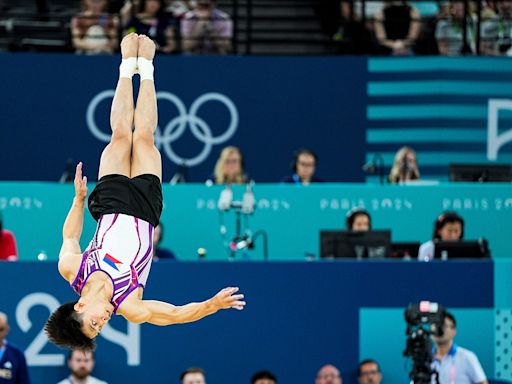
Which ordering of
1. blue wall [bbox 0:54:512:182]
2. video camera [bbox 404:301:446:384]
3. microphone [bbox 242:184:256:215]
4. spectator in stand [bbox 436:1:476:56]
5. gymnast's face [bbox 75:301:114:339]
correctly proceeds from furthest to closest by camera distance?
spectator in stand [bbox 436:1:476:56]
blue wall [bbox 0:54:512:182]
microphone [bbox 242:184:256:215]
video camera [bbox 404:301:446:384]
gymnast's face [bbox 75:301:114:339]

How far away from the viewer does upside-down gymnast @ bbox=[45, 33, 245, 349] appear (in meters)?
10.1

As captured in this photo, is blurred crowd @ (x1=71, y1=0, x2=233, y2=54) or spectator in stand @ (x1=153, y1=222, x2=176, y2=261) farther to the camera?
blurred crowd @ (x1=71, y1=0, x2=233, y2=54)

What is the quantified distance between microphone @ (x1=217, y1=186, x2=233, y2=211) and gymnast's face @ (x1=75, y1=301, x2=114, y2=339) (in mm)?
4602

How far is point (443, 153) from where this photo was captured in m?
17.3

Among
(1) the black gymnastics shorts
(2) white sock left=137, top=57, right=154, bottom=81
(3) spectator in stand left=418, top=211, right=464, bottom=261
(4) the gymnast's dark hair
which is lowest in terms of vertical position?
(4) the gymnast's dark hair

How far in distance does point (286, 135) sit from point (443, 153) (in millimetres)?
1917

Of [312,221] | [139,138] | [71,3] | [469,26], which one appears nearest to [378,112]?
[469,26]

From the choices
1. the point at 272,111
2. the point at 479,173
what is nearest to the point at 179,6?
the point at 272,111

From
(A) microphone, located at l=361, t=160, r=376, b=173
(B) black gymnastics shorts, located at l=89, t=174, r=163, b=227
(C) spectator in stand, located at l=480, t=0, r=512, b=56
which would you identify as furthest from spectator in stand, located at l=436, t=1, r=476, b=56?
(B) black gymnastics shorts, located at l=89, t=174, r=163, b=227

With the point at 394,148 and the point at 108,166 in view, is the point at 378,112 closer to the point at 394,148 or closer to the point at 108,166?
the point at 394,148

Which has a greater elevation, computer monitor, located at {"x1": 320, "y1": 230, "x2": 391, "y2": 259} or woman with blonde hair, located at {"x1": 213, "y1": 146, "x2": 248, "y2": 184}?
woman with blonde hair, located at {"x1": 213, "y1": 146, "x2": 248, "y2": 184}

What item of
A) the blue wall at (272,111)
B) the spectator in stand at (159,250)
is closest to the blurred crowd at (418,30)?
the blue wall at (272,111)

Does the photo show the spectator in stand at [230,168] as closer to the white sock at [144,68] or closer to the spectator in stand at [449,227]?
the spectator in stand at [449,227]

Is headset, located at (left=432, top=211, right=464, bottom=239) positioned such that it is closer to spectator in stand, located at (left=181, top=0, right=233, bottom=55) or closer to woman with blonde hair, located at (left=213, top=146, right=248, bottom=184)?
woman with blonde hair, located at (left=213, top=146, right=248, bottom=184)
